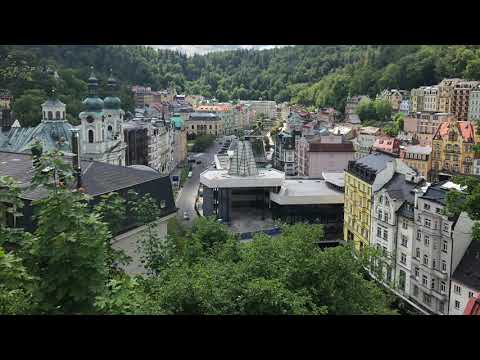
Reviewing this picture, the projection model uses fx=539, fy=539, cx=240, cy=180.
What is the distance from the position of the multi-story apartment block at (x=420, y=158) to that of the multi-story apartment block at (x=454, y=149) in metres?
0.40

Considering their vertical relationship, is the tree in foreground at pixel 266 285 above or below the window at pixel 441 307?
above

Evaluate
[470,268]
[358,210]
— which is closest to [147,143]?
[358,210]

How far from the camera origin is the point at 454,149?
91.7 ft

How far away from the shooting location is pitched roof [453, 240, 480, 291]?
12539mm

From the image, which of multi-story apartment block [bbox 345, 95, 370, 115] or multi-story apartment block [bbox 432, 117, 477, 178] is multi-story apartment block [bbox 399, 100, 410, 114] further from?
multi-story apartment block [bbox 432, 117, 477, 178]

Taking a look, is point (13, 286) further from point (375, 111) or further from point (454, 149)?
point (375, 111)

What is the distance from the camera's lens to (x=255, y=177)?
77.7 feet

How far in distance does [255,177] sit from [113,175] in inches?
564

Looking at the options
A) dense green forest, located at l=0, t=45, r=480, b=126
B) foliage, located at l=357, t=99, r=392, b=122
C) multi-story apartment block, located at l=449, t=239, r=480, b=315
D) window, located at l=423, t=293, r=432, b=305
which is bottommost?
window, located at l=423, t=293, r=432, b=305

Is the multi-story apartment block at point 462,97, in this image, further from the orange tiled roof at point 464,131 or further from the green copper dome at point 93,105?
the green copper dome at point 93,105

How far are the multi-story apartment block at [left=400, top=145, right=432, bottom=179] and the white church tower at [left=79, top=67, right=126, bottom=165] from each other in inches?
586

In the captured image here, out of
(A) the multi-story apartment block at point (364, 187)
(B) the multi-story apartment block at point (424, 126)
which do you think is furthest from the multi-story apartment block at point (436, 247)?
(B) the multi-story apartment block at point (424, 126)

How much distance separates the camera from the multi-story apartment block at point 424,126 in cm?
3416

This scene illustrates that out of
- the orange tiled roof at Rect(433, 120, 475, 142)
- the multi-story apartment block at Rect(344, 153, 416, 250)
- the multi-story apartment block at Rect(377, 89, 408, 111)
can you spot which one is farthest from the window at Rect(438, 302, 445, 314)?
the multi-story apartment block at Rect(377, 89, 408, 111)
